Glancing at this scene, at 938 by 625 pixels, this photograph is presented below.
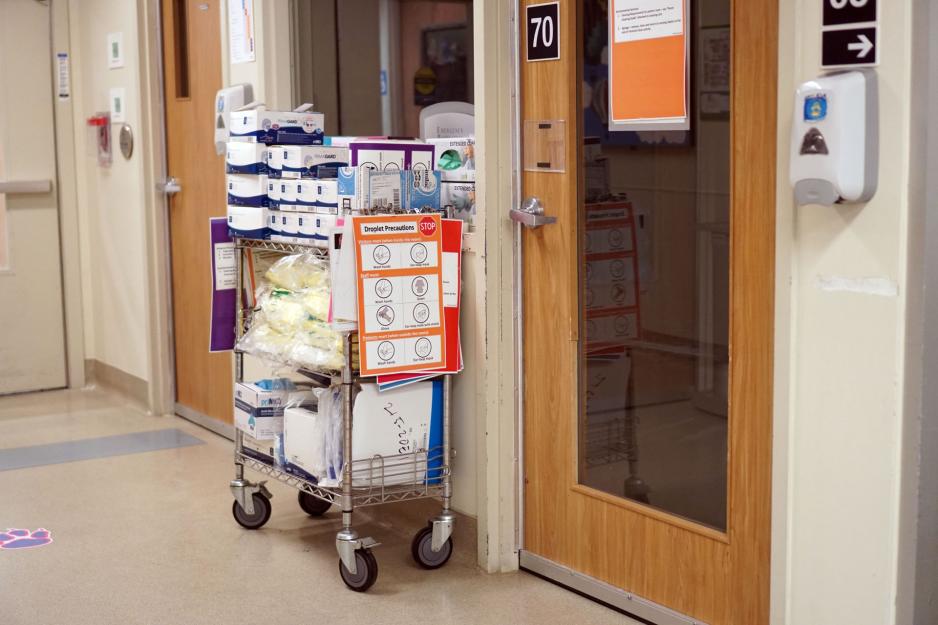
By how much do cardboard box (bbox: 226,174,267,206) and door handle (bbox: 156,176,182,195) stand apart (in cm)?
165

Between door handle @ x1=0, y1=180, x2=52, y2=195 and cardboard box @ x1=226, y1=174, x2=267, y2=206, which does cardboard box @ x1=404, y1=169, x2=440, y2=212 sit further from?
door handle @ x1=0, y1=180, x2=52, y2=195

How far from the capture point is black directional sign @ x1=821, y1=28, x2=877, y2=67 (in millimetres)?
2318

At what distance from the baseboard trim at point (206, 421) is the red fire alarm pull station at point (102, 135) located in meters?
1.32

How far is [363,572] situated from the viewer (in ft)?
11.2

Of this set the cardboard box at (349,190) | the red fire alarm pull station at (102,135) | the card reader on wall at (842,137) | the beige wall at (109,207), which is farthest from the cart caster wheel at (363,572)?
the red fire alarm pull station at (102,135)

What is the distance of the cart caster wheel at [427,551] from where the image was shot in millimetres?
3574

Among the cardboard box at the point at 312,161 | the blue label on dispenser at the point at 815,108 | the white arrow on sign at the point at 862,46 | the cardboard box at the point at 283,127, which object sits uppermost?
the white arrow on sign at the point at 862,46

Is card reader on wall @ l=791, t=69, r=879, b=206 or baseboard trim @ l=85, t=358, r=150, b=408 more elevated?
card reader on wall @ l=791, t=69, r=879, b=206

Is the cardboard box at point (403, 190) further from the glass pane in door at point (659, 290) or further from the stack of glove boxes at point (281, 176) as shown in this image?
the glass pane in door at point (659, 290)

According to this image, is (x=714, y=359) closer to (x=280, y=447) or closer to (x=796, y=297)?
(x=796, y=297)

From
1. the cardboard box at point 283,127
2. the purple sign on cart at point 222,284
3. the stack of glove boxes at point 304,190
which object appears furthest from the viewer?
the purple sign on cart at point 222,284

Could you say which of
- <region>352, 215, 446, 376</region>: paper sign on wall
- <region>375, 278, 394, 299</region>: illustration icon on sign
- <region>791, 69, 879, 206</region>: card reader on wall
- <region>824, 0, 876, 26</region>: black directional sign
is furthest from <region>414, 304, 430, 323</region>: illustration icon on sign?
<region>824, 0, 876, 26</region>: black directional sign

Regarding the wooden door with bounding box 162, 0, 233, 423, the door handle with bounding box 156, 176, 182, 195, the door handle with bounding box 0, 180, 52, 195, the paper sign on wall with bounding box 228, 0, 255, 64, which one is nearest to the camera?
the paper sign on wall with bounding box 228, 0, 255, 64

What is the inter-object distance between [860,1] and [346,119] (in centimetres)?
363
